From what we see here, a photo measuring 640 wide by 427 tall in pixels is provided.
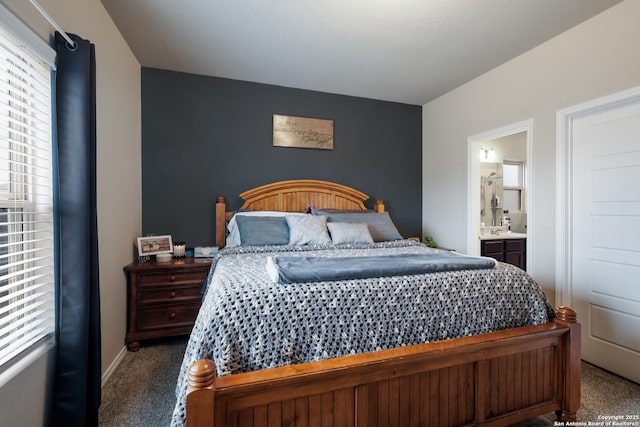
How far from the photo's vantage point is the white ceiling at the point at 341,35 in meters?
2.07

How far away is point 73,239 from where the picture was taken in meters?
1.44

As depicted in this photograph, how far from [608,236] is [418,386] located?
1.93m

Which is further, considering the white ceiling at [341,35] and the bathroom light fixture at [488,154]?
the bathroom light fixture at [488,154]

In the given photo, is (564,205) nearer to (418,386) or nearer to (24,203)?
(418,386)

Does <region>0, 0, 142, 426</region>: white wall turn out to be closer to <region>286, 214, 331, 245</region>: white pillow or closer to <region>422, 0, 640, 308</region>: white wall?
<region>286, 214, 331, 245</region>: white pillow

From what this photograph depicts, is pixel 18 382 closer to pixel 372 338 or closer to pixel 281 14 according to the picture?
pixel 372 338

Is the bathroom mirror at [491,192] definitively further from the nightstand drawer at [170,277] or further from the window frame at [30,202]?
the window frame at [30,202]

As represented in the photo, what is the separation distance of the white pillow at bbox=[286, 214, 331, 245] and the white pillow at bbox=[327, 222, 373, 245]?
2.6 inches

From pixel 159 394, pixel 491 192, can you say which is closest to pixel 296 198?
pixel 159 394

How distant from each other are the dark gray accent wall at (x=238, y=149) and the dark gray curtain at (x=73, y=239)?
1567 millimetres

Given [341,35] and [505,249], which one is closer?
[341,35]

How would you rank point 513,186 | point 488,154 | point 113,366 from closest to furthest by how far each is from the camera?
point 113,366 → point 488,154 → point 513,186

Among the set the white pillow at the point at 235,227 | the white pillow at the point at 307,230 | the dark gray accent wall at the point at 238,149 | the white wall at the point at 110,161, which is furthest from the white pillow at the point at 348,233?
the white wall at the point at 110,161

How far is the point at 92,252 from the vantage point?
1.56 meters
